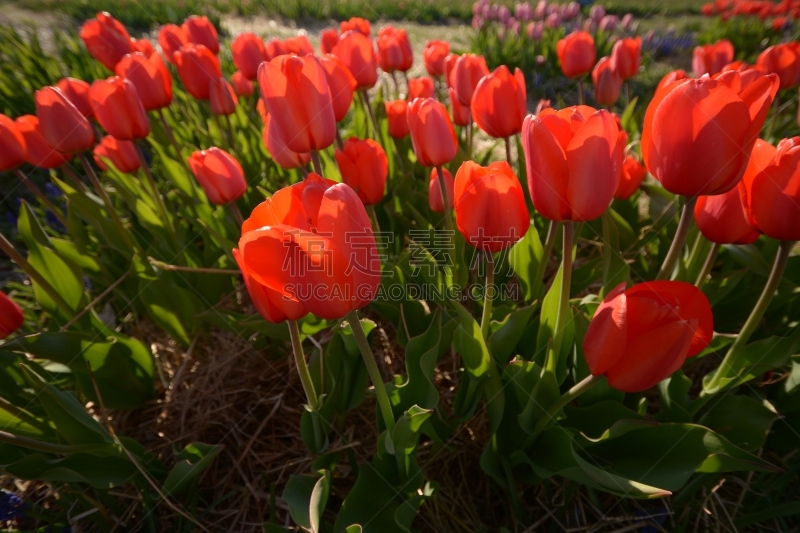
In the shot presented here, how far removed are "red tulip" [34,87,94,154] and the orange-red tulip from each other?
0.53 metres

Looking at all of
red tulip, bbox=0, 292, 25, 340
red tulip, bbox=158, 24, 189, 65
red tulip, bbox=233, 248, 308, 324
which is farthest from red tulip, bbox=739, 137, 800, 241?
red tulip, bbox=158, 24, 189, 65

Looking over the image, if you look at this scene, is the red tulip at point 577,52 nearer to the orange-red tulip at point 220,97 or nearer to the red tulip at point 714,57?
the red tulip at point 714,57

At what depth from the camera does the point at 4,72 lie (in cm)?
336

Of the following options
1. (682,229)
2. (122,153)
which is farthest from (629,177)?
(122,153)

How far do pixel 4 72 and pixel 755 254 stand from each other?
4591 mm

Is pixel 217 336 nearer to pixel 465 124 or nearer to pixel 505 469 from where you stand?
pixel 505 469

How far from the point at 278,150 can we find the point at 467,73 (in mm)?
671

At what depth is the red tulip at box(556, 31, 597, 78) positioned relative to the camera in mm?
1979

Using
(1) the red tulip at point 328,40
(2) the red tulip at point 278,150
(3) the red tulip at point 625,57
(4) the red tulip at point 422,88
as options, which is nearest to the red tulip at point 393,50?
(1) the red tulip at point 328,40

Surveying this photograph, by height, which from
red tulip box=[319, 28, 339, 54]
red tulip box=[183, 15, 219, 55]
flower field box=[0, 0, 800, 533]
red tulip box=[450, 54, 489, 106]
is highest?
red tulip box=[183, 15, 219, 55]

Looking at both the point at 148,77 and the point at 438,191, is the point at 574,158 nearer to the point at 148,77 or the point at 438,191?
the point at 438,191

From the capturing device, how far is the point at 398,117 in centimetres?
171

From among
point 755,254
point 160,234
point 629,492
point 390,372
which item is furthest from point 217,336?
point 755,254

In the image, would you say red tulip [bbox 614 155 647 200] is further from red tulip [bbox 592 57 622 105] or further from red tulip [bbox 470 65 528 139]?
red tulip [bbox 592 57 622 105]
